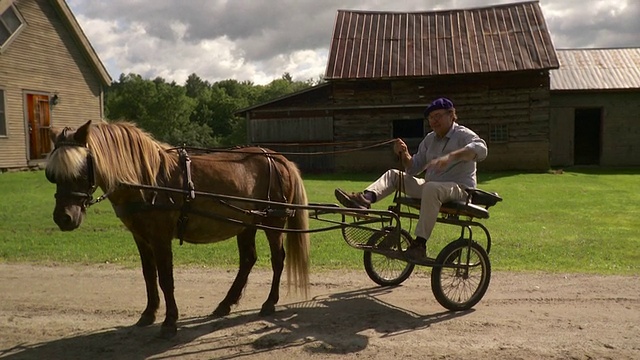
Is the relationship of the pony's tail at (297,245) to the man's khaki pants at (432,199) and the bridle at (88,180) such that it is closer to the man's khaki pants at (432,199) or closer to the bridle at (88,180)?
the man's khaki pants at (432,199)

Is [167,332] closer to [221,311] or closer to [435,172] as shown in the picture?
[221,311]

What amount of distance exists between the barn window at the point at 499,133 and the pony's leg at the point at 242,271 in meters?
18.9

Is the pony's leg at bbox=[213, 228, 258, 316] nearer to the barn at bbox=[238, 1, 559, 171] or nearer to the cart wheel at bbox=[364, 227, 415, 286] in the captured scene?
the cart wheel at bbox=[364, 227, 415, 286]

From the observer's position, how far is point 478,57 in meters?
22.3

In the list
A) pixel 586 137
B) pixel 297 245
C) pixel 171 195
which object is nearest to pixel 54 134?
pixel 171 195

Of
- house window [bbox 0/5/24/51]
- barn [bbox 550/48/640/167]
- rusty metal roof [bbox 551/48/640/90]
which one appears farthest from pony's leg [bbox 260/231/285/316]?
rusty metal roof [bbox 551/48/640/90]

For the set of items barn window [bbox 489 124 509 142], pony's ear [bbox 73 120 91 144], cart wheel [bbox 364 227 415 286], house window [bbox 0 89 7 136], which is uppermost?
house window [bbox 0 89 7 136]

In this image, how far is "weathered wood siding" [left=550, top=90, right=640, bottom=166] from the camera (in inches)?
972

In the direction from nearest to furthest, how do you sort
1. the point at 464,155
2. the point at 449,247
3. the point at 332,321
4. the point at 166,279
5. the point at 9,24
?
the point at 166,279 < the point at 332,321 < the point at 464,155 < the point at 449,247 < the point at 9,24

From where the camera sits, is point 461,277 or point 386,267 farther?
point 386,267

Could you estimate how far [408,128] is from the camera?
2342cm

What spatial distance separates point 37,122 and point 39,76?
72.2 inches

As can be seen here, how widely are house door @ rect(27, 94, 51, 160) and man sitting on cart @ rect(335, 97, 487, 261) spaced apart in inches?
742

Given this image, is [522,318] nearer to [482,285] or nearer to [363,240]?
[482,285]
